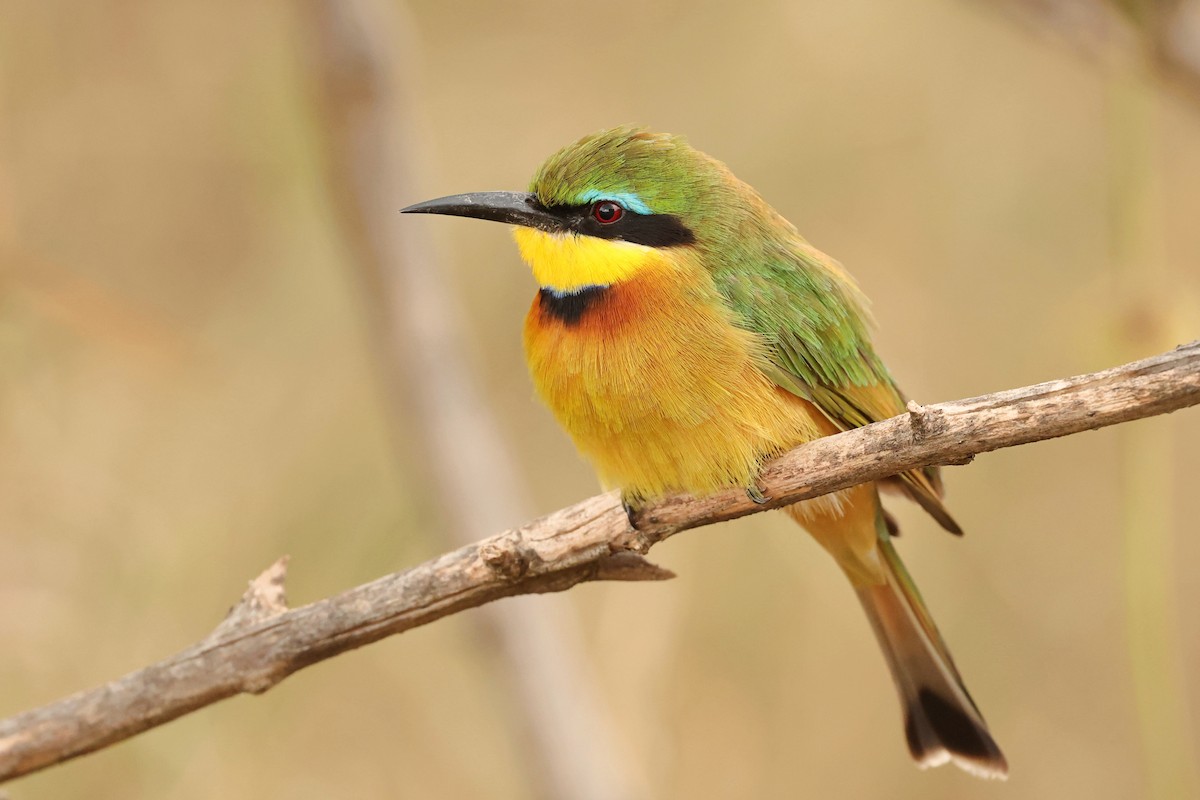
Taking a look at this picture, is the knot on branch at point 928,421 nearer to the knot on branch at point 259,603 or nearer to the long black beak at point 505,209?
the long black beak at point 505,209

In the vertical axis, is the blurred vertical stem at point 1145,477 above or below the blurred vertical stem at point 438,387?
below

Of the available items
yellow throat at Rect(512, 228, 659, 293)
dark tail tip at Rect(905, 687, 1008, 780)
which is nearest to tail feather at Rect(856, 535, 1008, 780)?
dark tail tip at Rect(905, 687, 1008, 780)

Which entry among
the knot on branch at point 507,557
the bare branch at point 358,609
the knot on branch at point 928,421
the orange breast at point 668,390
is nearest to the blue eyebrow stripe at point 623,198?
the orange breast at point 668,390

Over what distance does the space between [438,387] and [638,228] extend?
1092mm

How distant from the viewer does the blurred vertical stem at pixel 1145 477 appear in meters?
2.33

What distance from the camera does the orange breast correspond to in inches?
85.9

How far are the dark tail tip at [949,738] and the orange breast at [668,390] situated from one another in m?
0.69

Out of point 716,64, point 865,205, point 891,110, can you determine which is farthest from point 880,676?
point 716,64

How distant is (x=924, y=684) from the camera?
8.46ft

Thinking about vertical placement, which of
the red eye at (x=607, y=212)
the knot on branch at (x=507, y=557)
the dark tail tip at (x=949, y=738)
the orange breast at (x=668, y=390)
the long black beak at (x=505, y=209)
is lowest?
the dark tail tip at (x=949, y=738)

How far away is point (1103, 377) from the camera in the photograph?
159 cm

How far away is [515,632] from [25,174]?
2.10m

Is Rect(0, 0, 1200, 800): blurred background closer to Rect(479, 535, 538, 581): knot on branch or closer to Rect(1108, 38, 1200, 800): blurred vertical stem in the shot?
Rect(1108, 38, 1200, 800): blurred vertical stem

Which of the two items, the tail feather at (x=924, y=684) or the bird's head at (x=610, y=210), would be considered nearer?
the bird's head at (x=610, y=210)
